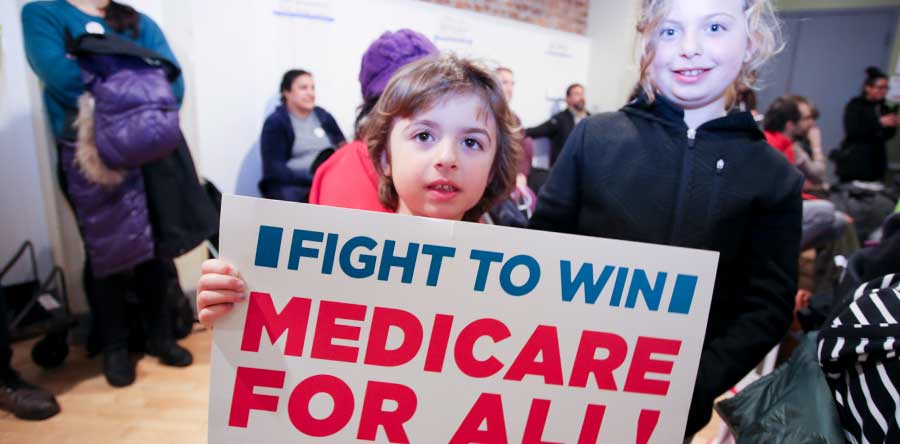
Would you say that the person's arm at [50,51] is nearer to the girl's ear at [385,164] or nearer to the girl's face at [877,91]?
the girl's ear at [385,164]

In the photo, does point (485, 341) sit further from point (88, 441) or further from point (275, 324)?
point (88, 441)

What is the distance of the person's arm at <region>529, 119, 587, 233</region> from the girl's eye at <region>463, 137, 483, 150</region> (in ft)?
0.60

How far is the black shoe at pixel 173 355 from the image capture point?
2.47 meters

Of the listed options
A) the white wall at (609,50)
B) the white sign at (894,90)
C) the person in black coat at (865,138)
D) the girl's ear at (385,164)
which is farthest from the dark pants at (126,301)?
the white sign at (894,90)

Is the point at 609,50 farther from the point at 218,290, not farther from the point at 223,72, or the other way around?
the point at 218,290

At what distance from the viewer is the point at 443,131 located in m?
0.87

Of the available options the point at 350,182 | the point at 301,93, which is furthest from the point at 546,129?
the point at 350,182

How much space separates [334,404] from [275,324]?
0.15 metres

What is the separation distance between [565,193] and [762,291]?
1.23 feet

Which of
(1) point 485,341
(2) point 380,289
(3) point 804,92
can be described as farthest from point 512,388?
(3) point 804,92

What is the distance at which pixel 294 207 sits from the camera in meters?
0.74

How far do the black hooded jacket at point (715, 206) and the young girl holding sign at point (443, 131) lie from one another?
20 cm

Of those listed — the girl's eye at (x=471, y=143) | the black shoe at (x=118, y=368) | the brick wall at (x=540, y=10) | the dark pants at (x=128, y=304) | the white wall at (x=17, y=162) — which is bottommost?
the black shoe at (x=118, y=368)

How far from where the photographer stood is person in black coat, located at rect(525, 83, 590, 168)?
4691 mm
